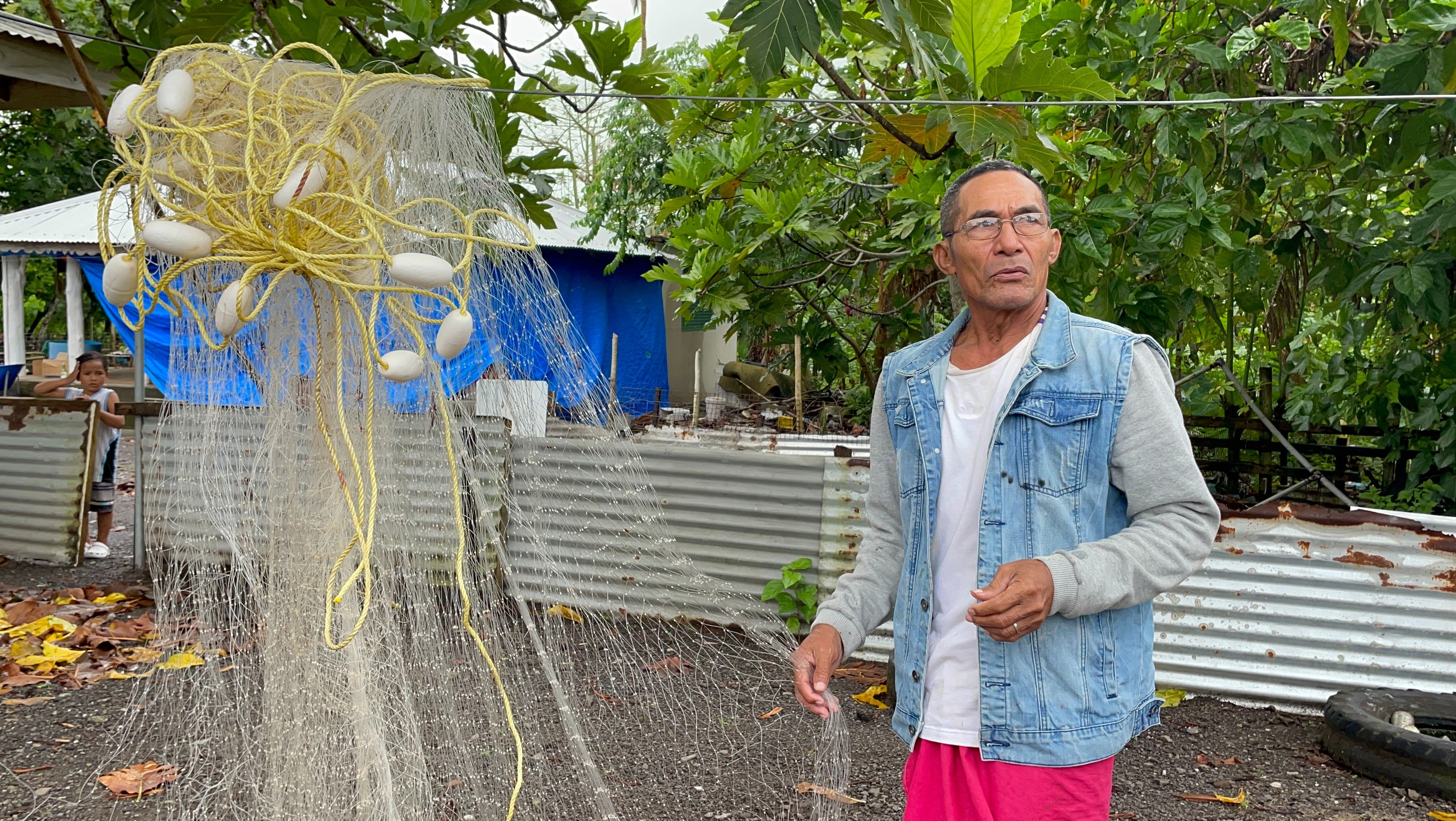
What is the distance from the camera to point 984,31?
229 cm

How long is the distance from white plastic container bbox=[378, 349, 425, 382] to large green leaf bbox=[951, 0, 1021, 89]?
1.39 metres

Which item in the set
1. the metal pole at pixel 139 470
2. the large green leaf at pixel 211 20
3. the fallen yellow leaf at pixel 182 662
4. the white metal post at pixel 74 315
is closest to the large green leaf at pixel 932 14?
the large green leaf at pixel 211 20

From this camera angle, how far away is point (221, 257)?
1.56 metres

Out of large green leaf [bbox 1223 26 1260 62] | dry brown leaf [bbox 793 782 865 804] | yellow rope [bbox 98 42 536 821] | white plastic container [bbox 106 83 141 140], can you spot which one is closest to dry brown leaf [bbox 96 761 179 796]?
yellow rope [bbox 98 42 536 821]

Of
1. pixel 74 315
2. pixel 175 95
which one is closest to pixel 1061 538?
pixel 175 95

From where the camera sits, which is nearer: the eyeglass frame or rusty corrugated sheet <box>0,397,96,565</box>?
the eyeglass frame

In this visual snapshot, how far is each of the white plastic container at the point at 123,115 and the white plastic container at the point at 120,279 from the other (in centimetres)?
21

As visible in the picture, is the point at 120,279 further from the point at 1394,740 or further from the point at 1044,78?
the point at 1394,740

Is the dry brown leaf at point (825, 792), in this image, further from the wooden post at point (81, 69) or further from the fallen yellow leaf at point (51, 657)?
the fallen yellow leaf at point (51, 657)

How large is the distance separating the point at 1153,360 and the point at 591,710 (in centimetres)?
215

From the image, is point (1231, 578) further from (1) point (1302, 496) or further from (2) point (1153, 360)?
(1) point (1302, 496)

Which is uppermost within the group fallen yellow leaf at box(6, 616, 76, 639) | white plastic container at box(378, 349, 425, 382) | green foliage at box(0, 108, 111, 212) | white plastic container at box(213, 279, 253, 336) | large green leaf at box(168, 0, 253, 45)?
green foliage at box(0, 108, 111, 212)

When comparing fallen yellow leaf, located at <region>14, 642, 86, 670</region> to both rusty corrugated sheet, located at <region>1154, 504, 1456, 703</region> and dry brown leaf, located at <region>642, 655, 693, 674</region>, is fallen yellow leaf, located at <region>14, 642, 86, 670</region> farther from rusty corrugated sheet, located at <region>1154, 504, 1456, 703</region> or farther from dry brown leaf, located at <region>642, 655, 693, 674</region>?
rusty corrugated sheet, located at <region>1154, 504, 1456, 703</region>

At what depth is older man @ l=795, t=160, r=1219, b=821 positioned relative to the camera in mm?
1547
